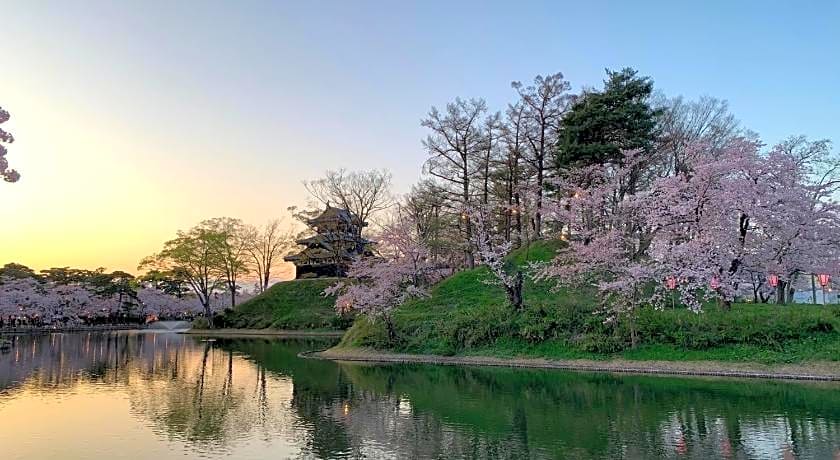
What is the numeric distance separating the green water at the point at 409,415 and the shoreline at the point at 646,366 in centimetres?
151

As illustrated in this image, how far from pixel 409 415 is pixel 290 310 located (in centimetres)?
4126

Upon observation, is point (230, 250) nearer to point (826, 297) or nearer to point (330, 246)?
point (330, 246)

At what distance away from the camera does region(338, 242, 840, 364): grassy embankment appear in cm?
2130

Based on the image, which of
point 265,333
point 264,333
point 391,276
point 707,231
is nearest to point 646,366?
point 707,231

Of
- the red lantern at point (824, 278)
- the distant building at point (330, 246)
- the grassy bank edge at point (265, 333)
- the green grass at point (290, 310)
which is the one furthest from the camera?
the distant building at point (330, 246)

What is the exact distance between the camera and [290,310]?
53375 mm

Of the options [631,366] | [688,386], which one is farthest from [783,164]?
[688,386]

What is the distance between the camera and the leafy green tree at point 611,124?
32344 millimetres

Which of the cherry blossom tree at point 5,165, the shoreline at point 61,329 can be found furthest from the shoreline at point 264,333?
the cherry blossom tree at point 5,165

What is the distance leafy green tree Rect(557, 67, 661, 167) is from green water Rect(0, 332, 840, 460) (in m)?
15.1

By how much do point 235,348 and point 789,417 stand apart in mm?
31680

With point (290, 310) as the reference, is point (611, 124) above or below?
above

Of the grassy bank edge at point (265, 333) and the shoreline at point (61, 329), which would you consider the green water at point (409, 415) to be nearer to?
the grassy bank edge at point (265, 333)

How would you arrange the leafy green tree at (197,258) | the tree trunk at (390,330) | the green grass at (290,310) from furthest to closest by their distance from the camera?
the leafy green tree at (197,258)
the green grass at (290,310)
the tree trunk at (390,330)
